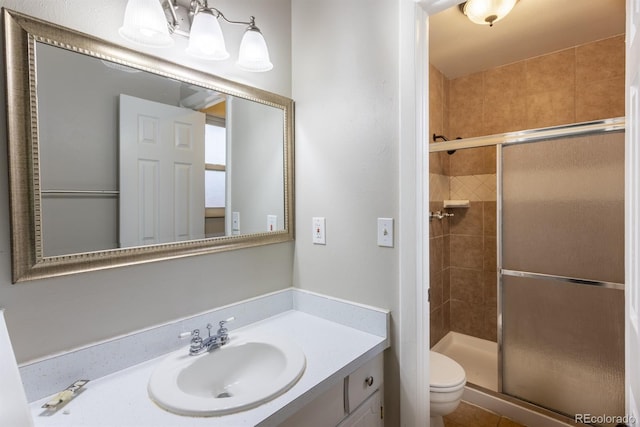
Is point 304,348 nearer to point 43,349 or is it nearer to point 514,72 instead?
point 43,349

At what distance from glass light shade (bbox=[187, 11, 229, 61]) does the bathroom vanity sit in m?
1.00

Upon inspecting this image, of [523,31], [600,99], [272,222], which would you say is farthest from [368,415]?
[600,99]

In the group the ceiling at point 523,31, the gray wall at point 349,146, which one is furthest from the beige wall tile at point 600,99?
the gray wall at point 349,146

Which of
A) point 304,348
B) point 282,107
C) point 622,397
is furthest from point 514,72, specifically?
point 304,348

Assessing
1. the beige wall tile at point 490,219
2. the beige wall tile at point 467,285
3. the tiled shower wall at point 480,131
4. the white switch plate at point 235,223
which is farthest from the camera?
the beige wall tile at point 467,285

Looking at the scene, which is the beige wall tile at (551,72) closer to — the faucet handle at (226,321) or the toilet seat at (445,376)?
the toilet seat at (445,376)

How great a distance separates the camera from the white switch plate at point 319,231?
1474mm

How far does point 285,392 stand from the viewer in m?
0.88

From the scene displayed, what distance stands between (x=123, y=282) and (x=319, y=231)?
31.7 inches

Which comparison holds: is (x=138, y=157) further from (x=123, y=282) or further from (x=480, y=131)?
(x=480, y=131)

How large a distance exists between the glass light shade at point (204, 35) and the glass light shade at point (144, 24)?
11 cm

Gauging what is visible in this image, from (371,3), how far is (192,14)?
0.72 meters

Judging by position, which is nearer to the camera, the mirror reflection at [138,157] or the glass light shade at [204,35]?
the mirror reflection at [138,157]

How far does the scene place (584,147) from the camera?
1747 millimetres
